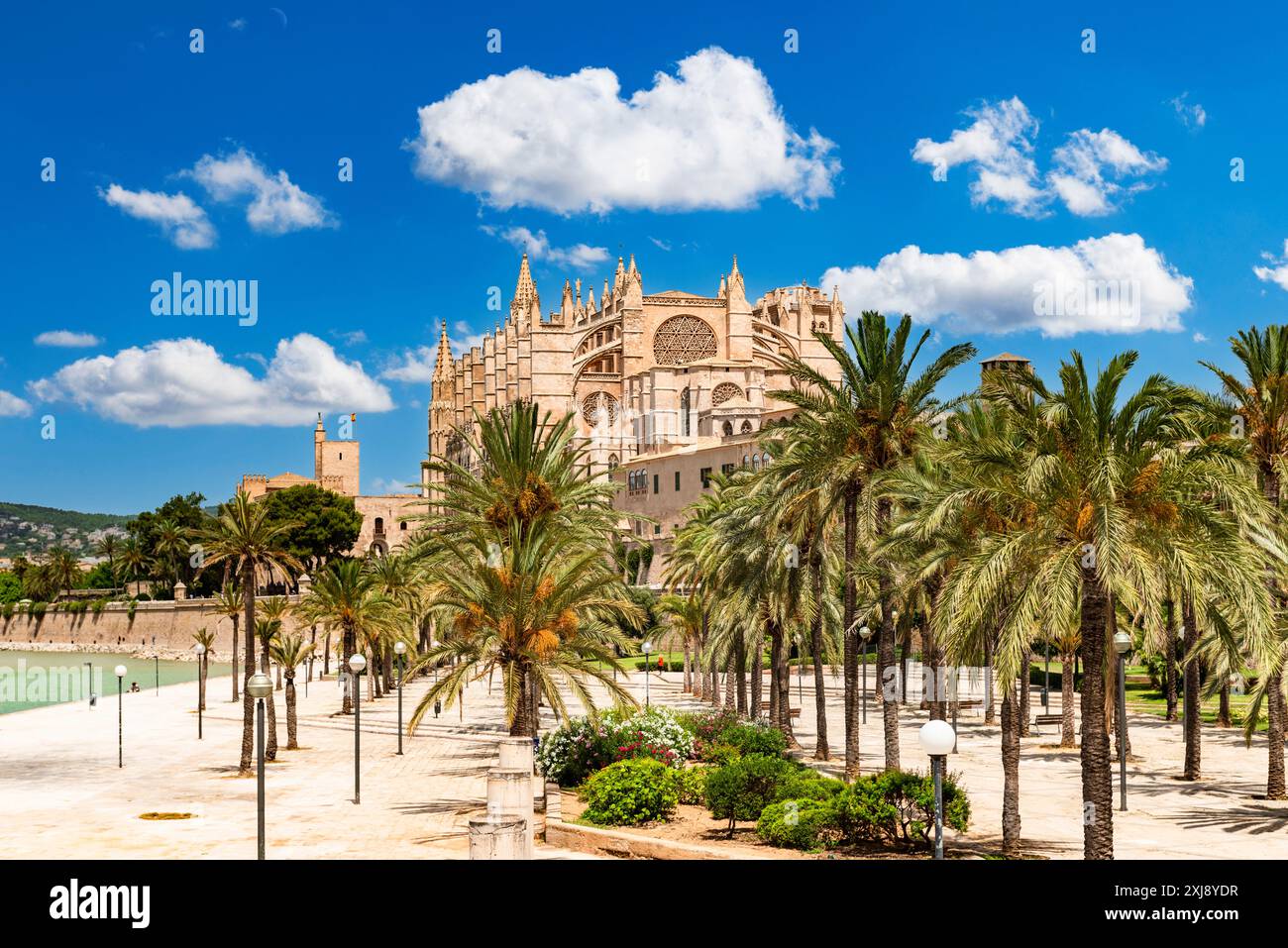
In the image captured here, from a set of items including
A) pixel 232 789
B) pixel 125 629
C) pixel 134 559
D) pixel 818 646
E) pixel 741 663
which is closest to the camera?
pixel 232 789

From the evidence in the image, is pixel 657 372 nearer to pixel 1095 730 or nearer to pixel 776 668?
pixel 776 668

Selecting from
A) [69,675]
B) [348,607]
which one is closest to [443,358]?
[69,675]

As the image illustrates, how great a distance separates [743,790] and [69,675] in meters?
77.4

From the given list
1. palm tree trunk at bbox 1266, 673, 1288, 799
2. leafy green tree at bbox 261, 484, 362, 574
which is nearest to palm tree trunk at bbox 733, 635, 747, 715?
A: palm tree trunk at bbox 1266, 673, 1288, 799

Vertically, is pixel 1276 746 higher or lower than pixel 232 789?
higher

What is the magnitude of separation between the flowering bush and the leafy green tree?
7707cm

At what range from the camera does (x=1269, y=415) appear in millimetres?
23688

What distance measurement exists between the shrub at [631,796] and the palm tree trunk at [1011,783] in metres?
5.19

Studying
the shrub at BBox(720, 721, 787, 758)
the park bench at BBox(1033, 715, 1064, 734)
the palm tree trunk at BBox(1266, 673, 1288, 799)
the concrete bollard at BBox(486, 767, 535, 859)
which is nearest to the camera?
the concrete bollard at BBox(486, 767, 535, 859)

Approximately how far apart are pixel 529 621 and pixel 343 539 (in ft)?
276

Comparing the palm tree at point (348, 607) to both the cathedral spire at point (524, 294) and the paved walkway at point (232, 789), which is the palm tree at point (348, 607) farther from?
the cathedral spire at point (524, 294)

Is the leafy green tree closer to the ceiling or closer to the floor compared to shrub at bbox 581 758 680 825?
closer to the ceiling

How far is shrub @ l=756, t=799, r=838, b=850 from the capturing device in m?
17.6

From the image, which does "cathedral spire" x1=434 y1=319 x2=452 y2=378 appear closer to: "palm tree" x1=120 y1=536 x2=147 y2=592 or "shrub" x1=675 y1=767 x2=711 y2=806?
"palm tree" x1=120 y1=536 x2=147 y2=592
